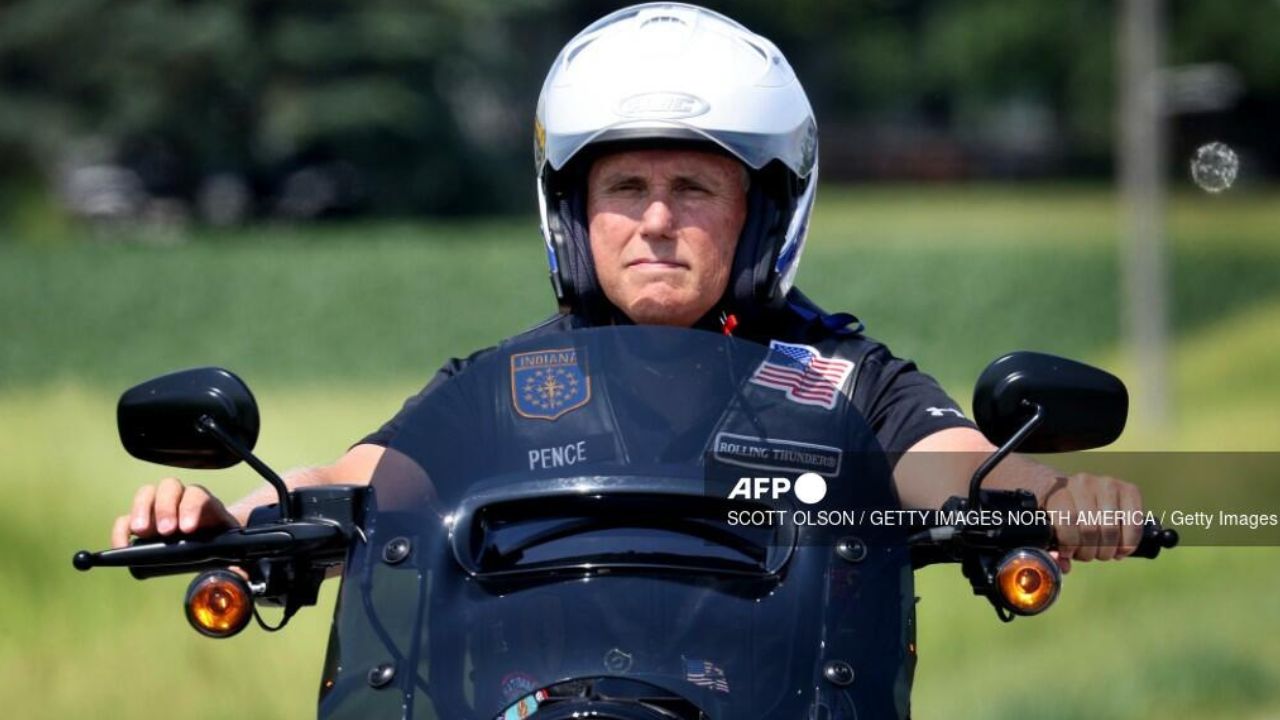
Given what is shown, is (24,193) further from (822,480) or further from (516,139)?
(822,480)

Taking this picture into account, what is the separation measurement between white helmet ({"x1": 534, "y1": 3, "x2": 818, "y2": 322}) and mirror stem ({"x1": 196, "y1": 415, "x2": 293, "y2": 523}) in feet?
3.67

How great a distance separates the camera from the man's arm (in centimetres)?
367

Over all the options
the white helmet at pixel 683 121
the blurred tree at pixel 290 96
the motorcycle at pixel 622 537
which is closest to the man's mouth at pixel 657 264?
the white helmet at pixel 683 121

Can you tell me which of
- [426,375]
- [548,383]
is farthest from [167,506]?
[426,375]

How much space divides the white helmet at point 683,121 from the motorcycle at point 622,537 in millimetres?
945

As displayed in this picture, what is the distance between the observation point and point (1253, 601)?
1224cm

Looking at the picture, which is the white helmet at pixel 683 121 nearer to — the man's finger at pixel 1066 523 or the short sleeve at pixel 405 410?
the short sleeve at pixel 405 410

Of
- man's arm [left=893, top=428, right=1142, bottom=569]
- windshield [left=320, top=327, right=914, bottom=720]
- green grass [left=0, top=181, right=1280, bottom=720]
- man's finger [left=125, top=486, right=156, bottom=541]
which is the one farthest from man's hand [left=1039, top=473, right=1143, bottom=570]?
green grass [left=0, top=181, right=1280, bottom=720]

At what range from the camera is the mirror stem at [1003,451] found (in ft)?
11.3

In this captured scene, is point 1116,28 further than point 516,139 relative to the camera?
Yes

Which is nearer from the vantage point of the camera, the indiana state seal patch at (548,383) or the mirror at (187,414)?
the indiana state seal patch at (548,383)

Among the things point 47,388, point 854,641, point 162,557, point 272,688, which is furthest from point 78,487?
point 854,641

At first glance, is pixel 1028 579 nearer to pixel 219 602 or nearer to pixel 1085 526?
pixel 1085 526

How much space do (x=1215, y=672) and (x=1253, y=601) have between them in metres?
2.52
